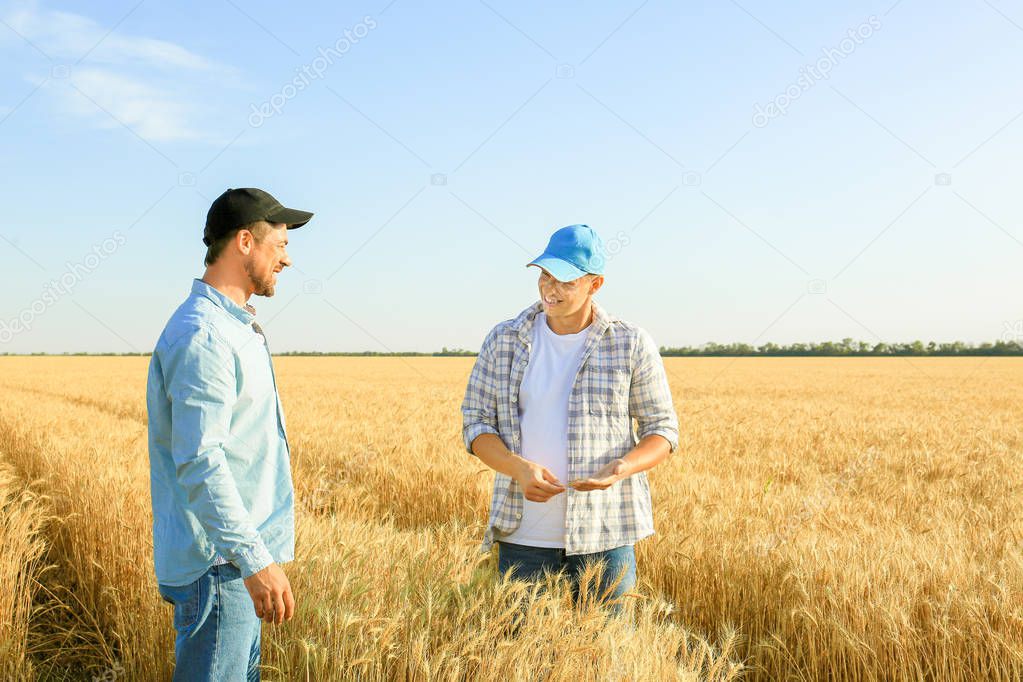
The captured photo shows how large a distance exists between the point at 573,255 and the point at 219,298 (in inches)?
46.2

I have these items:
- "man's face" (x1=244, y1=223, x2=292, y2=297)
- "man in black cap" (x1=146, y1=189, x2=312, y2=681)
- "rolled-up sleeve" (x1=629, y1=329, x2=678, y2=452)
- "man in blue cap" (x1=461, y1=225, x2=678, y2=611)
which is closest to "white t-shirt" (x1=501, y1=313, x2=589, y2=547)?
"man in blue cap" (x1=461, y1=225, x2=678, y2=611)

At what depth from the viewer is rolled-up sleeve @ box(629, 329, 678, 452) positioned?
2.73 meters

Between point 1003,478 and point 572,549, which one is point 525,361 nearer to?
point 572,549

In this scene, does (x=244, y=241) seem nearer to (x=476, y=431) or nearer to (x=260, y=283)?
(x=260, y=283)

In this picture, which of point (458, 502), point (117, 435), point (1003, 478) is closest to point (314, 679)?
point (458, 502)

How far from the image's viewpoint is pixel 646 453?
2623 millimetres

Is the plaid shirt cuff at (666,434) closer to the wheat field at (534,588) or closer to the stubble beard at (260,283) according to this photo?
the wheat field at (534,588)

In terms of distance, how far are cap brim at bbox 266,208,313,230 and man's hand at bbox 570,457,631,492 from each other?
1.22m

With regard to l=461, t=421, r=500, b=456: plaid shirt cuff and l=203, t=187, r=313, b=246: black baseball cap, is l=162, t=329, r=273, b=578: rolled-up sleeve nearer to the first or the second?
l=203, t=187, r=313, b=246: black baseball cap

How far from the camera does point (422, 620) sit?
256 centimetres

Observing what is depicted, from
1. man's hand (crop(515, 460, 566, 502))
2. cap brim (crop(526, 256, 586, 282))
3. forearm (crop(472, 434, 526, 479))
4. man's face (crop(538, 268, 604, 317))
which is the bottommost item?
man's hand (crop(515, 460, 566, 502))

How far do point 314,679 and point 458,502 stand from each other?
3175 millimetres

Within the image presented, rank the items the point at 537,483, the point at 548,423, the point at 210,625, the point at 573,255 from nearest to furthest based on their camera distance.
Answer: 1. the point at 210,625
2. the point at 537,483
3. the point at 573,255
4. the point at 548,423

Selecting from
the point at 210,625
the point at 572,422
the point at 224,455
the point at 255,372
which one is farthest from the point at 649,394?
the point at 210,625
